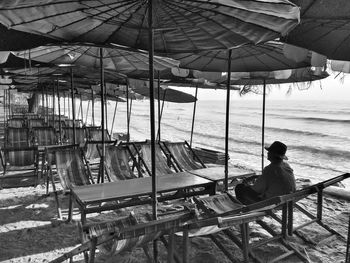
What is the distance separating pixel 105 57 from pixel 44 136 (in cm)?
471

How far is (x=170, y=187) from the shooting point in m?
4.14

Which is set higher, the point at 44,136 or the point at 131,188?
the point at 44,136

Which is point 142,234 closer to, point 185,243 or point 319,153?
point 185,243

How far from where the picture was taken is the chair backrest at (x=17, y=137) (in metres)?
8.52

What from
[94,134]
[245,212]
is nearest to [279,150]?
[245,212]

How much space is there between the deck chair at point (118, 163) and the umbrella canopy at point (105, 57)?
151 cm

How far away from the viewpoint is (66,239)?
3924 millimetres

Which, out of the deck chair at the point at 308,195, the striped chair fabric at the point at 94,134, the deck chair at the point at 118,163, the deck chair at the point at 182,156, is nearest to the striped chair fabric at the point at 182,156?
the deck chair at the point at 182,156

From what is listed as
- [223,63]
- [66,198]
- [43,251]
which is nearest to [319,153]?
[223,63]

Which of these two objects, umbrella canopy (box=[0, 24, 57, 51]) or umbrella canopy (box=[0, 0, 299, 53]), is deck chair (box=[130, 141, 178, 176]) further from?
umbrella canopy (box=[0, 24, 57, 51])

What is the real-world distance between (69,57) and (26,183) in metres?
2.83

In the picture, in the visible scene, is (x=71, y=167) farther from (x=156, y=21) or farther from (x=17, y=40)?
(x=156, y=21)

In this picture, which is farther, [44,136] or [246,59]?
[44,136]

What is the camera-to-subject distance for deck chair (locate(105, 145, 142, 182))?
529cm
